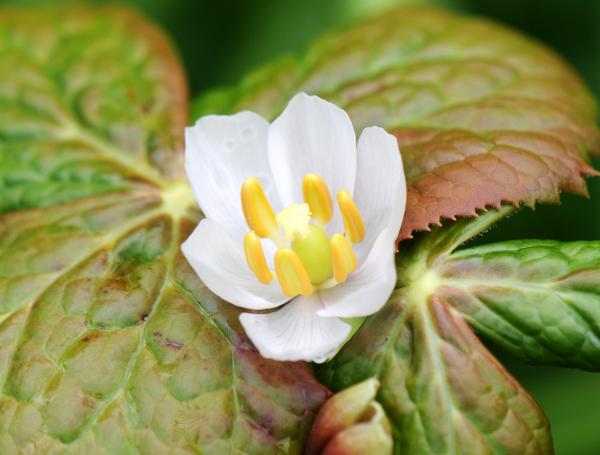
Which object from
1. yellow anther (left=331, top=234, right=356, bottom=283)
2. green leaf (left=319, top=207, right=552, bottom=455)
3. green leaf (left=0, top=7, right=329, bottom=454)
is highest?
yellow anther (left=331, top=234, right=356, bottom=283)

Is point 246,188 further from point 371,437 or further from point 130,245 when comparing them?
point 371,437

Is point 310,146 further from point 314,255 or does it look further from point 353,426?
point 353,426

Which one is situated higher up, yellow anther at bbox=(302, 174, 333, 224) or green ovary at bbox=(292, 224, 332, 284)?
yellow anther at bbox=(302, 174, 333, 224)

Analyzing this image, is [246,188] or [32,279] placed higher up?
[246,188]

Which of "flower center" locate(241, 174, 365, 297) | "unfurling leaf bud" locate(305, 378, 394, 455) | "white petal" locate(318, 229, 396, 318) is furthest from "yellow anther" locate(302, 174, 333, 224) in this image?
"unfurling leaf bud" locate(305, 378, 394, 455)

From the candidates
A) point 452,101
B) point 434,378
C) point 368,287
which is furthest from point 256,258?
point 452,101

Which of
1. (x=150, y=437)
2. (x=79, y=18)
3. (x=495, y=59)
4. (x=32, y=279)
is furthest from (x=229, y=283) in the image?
(x=79, y=18)

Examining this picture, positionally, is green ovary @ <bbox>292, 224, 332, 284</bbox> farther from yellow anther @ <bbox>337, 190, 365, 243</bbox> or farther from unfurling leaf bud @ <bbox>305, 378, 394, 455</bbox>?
unfurling leaf bud @ <bbox>305, 378, 394, 455</bbox>
